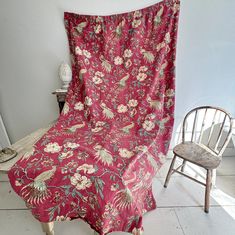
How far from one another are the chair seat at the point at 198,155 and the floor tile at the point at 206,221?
42 cm

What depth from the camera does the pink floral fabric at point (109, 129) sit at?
35.8 inches

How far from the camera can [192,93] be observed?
167 centimetres

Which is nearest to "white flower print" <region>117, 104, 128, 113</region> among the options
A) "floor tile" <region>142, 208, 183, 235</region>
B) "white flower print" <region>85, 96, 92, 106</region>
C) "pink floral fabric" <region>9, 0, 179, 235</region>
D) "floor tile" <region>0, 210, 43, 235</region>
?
"pink floral fabric" <region>9, 0, 179, 235</region>

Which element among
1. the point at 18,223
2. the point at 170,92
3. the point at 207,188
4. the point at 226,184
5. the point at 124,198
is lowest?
the point at 226,184

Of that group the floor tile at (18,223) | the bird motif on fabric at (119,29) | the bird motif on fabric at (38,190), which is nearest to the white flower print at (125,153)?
the bird motif on fabric at (38,190)

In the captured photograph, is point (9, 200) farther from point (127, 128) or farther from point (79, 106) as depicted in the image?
A: point (127, 128)

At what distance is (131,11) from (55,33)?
2.50ft

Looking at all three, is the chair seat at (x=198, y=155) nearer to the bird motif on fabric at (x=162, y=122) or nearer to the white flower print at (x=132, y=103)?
the bird motif on fabric at (x=162, y=122)

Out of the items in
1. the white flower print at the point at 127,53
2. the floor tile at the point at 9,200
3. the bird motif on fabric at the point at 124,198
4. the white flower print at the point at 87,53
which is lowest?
the floor tile at the point at 9,200

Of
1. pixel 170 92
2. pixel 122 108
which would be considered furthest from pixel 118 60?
pixel 170 92

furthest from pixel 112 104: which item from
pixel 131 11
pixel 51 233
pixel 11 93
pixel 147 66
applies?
pixel 11 93

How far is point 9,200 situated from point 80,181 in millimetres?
1070

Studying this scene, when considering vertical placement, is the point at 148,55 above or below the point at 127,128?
above

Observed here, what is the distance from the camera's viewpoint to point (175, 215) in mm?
1285
